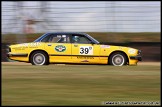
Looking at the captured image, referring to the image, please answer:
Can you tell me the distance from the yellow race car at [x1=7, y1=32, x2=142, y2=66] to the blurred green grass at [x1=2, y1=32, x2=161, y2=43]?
2.54m

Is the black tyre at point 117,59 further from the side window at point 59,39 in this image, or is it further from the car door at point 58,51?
the side window at point 59,39

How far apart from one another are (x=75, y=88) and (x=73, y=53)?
6551 millimetres

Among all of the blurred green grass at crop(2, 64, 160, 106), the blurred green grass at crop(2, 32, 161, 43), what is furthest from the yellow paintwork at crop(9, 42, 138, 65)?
the blurred green grass at crop(2, 64, 160, 106)

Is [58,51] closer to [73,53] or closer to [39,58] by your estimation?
[73,53]

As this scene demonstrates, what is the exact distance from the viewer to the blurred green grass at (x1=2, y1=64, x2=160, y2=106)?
6.93m

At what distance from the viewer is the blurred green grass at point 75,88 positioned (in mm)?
6934

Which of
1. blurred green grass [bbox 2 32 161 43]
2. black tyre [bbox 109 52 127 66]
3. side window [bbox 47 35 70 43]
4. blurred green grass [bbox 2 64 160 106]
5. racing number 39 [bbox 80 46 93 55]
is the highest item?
blurred green grass [bbox 2 32 161 43]

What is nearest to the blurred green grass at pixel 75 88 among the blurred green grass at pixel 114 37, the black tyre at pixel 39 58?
the black tyre at pixel 39 58

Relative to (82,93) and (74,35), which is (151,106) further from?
(74,35)

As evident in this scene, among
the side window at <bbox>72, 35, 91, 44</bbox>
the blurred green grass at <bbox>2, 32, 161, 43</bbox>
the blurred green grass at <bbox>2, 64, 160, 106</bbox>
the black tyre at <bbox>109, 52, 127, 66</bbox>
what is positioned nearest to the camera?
the blurred green grass at <bbox>2, 64, 160, 106</bbox>

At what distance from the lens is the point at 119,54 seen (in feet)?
47.0

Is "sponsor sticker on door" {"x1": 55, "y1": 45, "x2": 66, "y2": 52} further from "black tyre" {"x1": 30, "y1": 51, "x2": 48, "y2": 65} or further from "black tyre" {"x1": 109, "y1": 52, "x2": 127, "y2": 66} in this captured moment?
"black tyre" {"x1": 109, "y1": 52, "x2": 127, "y2": 66}

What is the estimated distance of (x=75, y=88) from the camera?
794cm

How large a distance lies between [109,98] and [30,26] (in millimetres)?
10583
